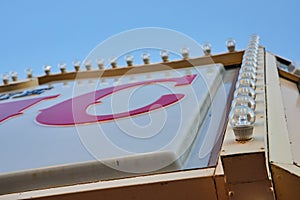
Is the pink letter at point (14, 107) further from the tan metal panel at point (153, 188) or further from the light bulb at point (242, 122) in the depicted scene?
the light bulb at point (242, 122)

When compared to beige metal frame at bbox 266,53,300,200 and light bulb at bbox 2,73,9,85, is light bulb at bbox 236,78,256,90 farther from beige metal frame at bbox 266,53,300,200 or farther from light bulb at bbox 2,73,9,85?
light bulb at bbox 2,73,9,85

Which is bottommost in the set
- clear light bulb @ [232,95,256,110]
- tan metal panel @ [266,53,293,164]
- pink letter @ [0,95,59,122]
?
tan metal panel @ [266,53,293,164]

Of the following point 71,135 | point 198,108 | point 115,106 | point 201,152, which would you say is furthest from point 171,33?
point 201,152

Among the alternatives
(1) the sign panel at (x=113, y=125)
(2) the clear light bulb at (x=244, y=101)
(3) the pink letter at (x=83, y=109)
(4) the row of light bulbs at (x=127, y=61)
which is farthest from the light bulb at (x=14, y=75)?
(2) the clear light bulb at (x=244, y=101)

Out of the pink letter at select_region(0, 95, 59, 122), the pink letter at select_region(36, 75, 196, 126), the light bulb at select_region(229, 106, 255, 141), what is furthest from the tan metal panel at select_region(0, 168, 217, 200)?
the pink letter at select_region(0, 95, 59, 122)

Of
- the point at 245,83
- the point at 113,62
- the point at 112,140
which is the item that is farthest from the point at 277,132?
the point at 113,62

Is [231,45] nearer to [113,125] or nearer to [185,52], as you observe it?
[185,52]

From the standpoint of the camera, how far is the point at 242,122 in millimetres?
563

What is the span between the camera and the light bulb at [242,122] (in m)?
0.55

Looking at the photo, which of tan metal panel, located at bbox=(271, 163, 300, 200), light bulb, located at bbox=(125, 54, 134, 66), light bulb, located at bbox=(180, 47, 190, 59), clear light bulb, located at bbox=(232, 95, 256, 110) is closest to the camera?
tan metal panel, located at bbox=(271, 163, 300, 200)

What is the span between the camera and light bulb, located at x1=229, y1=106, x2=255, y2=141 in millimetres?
554

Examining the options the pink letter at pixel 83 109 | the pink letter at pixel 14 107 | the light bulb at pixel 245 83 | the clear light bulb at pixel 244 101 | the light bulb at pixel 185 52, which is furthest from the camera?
the light bulb at pixel 185 52

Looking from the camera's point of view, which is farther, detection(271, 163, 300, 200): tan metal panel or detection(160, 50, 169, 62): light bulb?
detection(160, 50, 169, 62): light bulb

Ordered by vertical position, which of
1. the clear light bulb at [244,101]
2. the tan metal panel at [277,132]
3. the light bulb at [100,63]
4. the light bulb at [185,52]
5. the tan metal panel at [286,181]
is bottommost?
the tan metal panel at [286,181]
